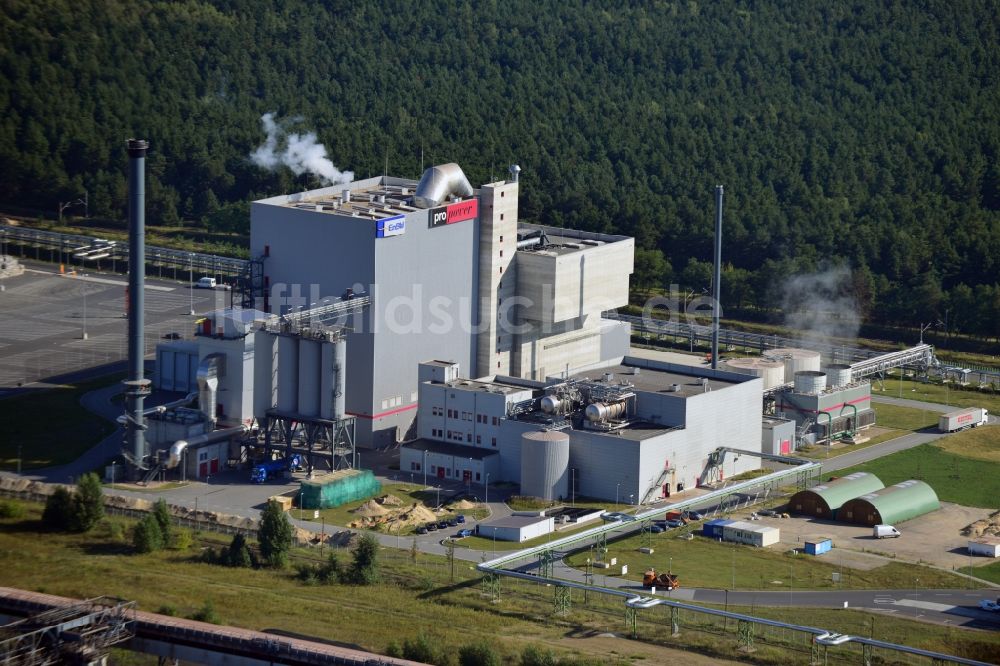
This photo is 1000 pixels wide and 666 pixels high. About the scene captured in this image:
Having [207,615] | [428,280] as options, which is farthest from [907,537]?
[207,615]

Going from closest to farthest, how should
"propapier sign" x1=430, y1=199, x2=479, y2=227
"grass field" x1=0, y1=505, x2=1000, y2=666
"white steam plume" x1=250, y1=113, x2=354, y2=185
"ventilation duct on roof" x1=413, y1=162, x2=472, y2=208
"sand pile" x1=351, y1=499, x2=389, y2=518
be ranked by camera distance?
"grass field" x1=0, y1=505, x2=1000, y2=666
"sand pile" x1=351, y1=499, x2=389, y2=518
"propapier sign" x1=430, y1=199, x2=479, y2=227
"ventilation duct on roof" x1=413, y1=162, x2=472, y2=208
"white steam plume" x1=250, y1=113, x2=354, y2=185

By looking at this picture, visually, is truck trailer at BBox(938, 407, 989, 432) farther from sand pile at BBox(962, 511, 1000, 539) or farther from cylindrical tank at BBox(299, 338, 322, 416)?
cylindrical tank at BBox(299, 338, 322, 416)

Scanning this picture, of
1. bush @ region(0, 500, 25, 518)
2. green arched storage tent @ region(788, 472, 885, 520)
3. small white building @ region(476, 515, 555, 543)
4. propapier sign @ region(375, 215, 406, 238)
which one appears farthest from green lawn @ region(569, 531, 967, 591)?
bush @ region(0, 500, 25, 518)

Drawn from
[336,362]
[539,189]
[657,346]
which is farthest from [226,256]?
[336,362]

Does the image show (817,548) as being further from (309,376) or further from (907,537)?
(309,376)

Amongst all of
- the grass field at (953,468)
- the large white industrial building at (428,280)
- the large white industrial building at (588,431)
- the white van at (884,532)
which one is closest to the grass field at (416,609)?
the white van at (884,532)

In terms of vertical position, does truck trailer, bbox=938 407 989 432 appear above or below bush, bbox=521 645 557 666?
above
